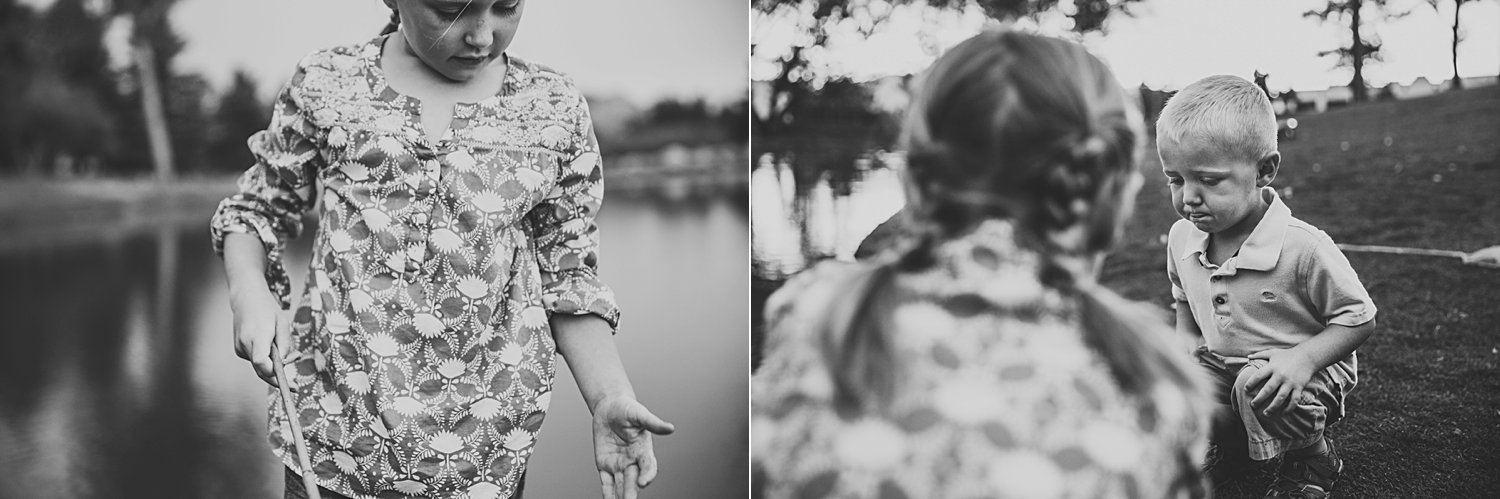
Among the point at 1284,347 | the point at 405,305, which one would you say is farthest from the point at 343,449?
the point at 1284,347

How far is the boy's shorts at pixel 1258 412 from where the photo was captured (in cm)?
215

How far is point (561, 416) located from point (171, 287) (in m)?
0.82

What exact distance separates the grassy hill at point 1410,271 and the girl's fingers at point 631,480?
4.12ft

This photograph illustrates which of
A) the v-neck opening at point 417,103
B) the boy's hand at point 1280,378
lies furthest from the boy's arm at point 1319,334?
the v-neck opening at point 417,103

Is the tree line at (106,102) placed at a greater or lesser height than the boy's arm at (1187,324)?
greater

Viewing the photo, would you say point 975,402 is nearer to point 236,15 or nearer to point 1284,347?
point 1284,347

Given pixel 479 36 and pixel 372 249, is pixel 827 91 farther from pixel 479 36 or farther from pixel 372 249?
pixel 372 249

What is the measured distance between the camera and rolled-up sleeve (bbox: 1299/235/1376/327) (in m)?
2.15

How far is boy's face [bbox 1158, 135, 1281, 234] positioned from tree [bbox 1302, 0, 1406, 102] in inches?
16.9

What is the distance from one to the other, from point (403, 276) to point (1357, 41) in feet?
6.64

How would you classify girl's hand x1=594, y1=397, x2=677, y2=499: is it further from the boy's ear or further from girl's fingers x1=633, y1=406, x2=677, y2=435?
the boy's ear

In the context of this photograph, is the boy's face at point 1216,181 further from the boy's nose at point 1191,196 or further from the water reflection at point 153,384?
the water reflection at point 153,384

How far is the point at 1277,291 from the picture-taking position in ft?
6.98

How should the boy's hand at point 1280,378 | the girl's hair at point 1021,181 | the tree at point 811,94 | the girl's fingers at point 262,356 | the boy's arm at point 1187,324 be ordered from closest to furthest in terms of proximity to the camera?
the girl's fingers at point 262,356
the girl's hair at point 1021,181
the boy's hand at point 1280,378
the boy's arm at point 1187,324
the tree at point 811,94
